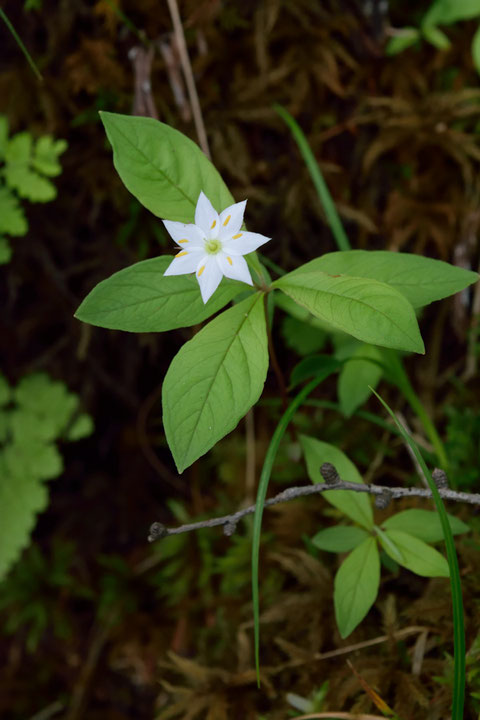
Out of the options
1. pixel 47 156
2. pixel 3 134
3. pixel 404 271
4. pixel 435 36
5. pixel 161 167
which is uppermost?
pixel 3 134

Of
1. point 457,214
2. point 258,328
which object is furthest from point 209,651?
point 457,214

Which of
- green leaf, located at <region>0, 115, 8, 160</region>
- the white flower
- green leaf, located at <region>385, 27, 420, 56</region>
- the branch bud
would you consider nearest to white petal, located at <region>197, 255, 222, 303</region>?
the white flower

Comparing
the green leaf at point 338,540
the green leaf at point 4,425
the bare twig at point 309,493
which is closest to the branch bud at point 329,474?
the bare twig at point 309,493

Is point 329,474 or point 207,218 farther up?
point 207,218

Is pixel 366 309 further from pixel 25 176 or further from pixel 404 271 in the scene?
pixel 25 176

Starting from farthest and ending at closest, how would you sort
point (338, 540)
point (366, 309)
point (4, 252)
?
point (4, 252)
point (338, 540)
point (366, 309)

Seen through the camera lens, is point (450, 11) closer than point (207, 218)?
No

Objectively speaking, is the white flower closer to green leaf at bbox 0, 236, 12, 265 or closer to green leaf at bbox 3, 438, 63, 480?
green leaf at bbox 0, 236, 12, 265

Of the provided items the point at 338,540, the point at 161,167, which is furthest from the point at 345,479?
the point at 161,167
